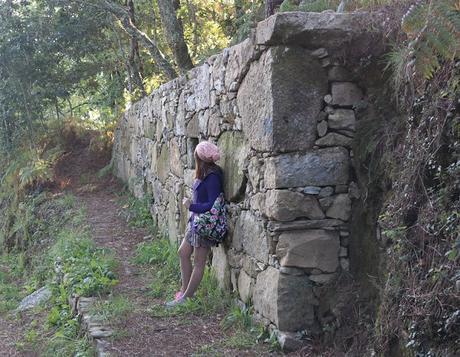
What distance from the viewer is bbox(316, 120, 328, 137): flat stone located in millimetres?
4594

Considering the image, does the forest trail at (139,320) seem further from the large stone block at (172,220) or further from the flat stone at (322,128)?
the flat stone at (322,128)

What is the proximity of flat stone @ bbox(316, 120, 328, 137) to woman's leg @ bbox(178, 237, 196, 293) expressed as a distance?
2.00 metres

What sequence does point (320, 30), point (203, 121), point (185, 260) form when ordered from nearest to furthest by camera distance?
point (320, 30)
point (185, 260)
point (203, 121)

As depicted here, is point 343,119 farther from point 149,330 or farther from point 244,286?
point 149,330

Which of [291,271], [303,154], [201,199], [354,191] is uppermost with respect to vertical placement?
[303,154]

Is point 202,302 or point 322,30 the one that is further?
point 202,302

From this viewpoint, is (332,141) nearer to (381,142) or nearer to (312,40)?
(381,142)

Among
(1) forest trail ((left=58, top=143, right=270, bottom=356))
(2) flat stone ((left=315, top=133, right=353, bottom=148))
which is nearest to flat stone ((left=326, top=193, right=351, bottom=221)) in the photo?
(2) flat stone ((left=315, top=133, right=353, bottom=148))

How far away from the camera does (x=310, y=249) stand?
4551mm

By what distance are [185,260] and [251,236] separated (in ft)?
3.70

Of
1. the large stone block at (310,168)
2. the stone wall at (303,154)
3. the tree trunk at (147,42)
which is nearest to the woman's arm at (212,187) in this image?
the stone wall at (303,154)

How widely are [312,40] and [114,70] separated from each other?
1216 cm

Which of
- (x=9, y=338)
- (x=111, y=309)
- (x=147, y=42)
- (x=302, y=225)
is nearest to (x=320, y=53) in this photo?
(x=302, y=225)

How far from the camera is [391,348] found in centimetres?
367
